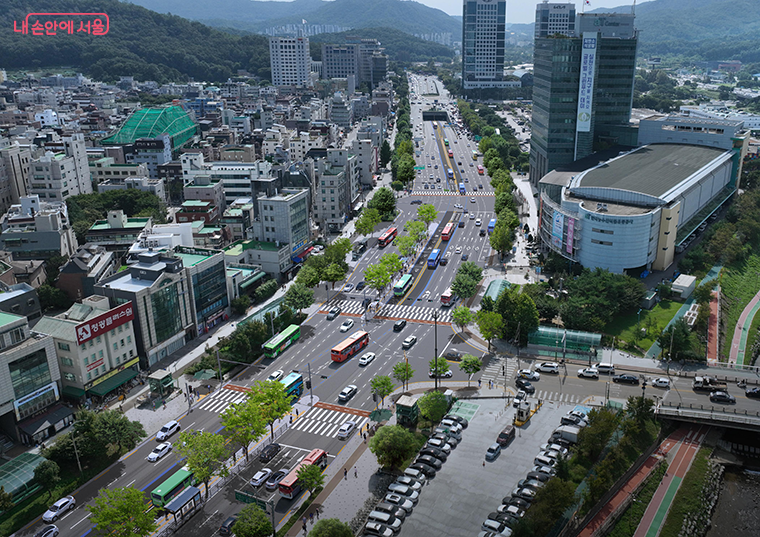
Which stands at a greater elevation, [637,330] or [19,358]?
[19,358]

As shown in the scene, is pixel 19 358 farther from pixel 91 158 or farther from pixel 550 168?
pixel 550 168

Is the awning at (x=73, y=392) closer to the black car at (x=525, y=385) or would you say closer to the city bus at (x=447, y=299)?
the black car at (x=525, y=385)

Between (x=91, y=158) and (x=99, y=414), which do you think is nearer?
(x=99, y=414)

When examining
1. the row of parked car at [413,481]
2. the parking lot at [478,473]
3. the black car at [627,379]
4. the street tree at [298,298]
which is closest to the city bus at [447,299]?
the street tree at [298,298]

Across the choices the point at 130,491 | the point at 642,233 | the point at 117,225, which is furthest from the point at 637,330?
the point at 117,225

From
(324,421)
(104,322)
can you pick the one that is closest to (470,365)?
(324,421)

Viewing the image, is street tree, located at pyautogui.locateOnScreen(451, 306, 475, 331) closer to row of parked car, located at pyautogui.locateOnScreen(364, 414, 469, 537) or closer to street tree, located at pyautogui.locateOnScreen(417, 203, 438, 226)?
row of parked car, located at pyautogui.locateOnScreen(364, 414, 469, 537)

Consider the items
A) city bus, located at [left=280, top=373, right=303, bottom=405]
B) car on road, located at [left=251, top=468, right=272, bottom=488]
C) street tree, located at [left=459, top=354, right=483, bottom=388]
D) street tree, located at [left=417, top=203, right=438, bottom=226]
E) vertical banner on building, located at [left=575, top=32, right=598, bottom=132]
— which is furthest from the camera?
vertical banner on building, located at [left=575, top=32, right=598, bottom=132]

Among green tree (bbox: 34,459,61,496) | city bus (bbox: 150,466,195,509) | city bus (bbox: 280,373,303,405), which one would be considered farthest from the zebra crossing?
green tree (bbox: 34,459,61,496)
